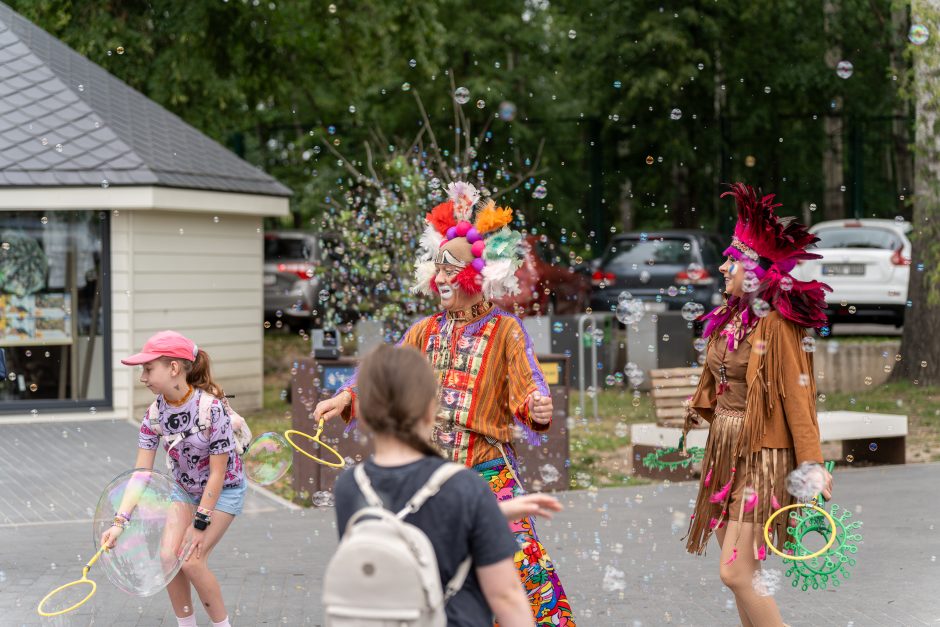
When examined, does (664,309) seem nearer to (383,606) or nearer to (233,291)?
(233,291)

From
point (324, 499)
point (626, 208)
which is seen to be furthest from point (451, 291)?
point (626, 208)

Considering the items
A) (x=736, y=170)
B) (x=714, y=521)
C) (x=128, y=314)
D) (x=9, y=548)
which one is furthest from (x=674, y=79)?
(x=714, y=521)

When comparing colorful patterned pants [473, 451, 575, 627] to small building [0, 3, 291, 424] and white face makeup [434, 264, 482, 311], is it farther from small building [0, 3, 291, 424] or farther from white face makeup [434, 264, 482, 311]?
small building [0, 3, 291, 424]

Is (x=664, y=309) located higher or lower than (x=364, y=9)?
lower

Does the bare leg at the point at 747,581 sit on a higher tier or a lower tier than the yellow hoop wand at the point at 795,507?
lower

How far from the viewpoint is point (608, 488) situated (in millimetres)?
10469

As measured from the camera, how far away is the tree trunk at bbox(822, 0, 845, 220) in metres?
28.9

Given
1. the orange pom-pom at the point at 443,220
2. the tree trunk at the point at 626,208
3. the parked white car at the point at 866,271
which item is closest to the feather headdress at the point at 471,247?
the orange pom-pom at the point at 443,220

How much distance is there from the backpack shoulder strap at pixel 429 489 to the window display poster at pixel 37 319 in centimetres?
1224

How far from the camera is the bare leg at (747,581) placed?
5152 millimetres

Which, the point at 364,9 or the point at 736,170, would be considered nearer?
the point at 364,9

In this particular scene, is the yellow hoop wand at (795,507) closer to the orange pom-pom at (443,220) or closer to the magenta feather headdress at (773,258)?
the magenta feather headdress at (773,258)

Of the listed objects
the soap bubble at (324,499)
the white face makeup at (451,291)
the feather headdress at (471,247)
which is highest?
the feather headdress at (471,247)

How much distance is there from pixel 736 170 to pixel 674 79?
3385 mm
